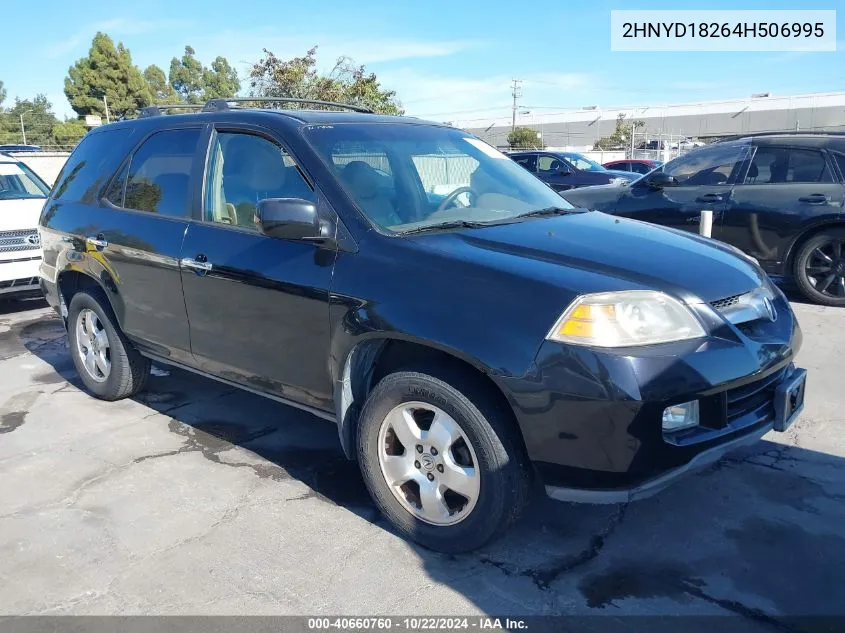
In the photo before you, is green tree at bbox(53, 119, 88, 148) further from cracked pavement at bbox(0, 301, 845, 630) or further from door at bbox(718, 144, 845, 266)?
cracked pavement at bbox(0, 301, 845, 630)

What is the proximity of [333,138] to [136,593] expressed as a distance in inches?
89.6

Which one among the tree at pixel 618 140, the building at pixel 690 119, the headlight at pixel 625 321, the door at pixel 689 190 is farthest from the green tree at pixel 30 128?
the headlight at pixel 625 321

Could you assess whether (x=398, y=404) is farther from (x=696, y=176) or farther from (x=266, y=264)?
(x=696, y=176)

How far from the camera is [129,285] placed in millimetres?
4469

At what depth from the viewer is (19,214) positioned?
8.02 metres

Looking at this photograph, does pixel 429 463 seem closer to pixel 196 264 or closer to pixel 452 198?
pixel 452 198

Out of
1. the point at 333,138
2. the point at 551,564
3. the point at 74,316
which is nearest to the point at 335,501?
the point at 551,564

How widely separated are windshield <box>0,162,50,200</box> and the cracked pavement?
5038 mm

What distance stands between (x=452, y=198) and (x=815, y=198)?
204 inches

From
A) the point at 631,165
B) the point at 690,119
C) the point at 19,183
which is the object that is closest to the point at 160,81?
the point at 690,119

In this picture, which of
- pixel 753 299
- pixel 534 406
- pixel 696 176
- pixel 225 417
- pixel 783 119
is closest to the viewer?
pixel 534 406

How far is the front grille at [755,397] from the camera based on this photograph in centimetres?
283

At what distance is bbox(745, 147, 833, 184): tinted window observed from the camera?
24.3 feet

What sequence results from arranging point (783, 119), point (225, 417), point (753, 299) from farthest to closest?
point (783, 119) < point (225, 417) < point (753, 299)
